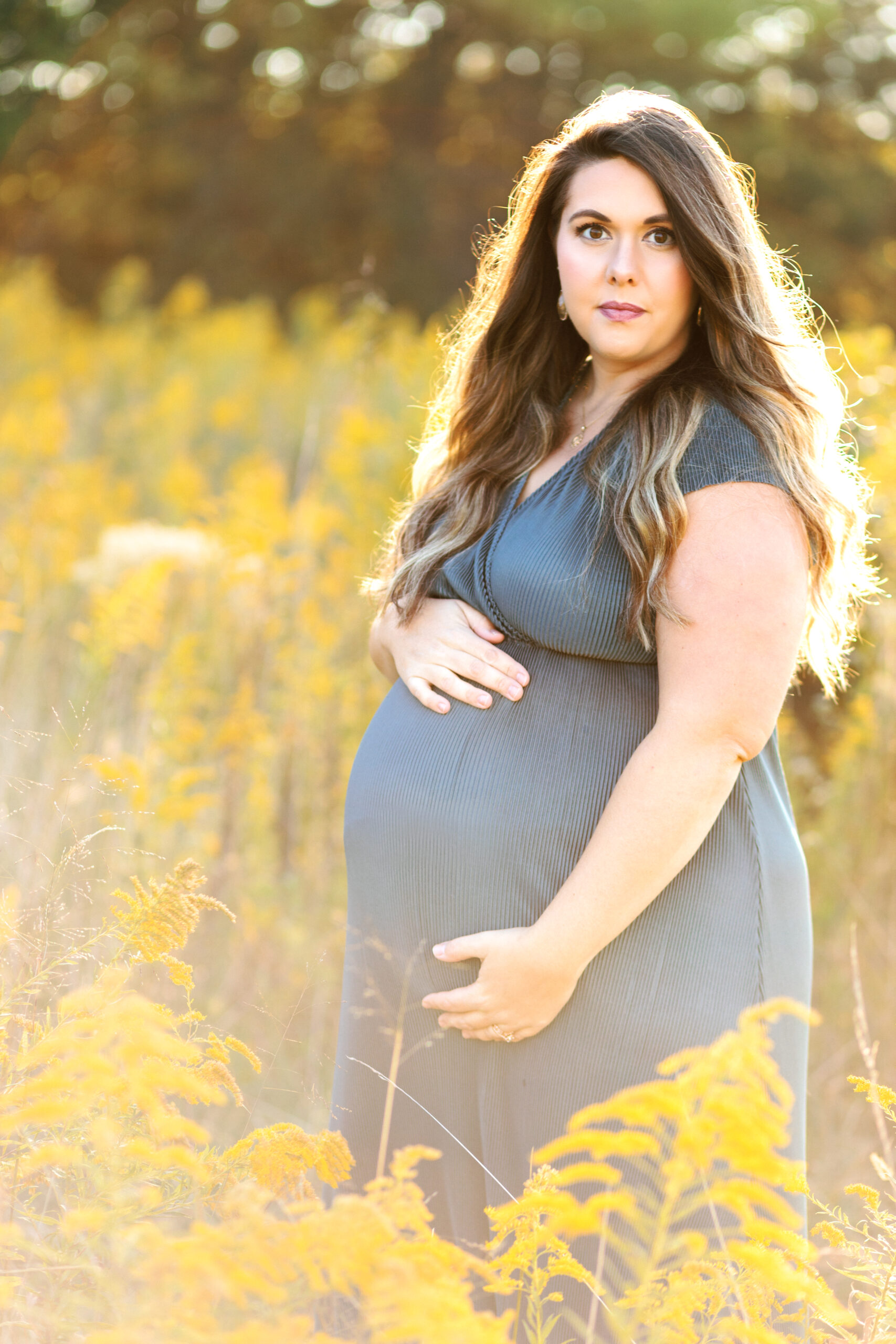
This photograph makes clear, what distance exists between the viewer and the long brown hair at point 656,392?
1467 millimetres

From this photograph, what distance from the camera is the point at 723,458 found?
4.79 ft

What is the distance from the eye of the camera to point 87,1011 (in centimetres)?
120

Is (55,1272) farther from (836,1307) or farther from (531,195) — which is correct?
(531,195)

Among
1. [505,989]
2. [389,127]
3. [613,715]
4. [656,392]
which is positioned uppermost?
[389,127]

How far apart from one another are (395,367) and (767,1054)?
3612 millimetres

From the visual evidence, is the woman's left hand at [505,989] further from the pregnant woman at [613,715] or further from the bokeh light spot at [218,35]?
the bokeh light spot at [218,35]

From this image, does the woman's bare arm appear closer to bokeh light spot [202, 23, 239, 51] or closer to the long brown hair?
the long brown hair

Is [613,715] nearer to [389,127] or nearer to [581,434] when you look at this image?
[581,434]

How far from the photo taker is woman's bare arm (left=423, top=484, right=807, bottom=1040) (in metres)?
1.39

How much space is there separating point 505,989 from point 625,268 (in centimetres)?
95

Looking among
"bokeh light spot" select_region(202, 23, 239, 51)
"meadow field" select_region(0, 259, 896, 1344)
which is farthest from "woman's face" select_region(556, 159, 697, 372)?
"bokeh light spot" select_region(202, 23, 239, 51)

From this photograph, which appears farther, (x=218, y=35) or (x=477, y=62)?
(x=218, y=35)

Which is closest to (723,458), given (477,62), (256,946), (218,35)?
(256,946)

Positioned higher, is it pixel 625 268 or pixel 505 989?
pixel 625 268
